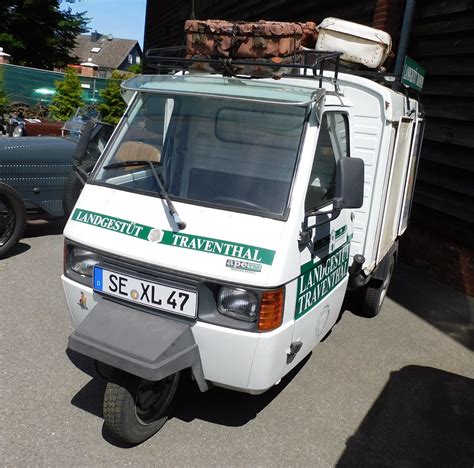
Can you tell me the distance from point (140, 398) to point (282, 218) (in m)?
1.34

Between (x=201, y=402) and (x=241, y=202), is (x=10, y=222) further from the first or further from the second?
(x=241, y=202)

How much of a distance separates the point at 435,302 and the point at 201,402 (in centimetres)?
366

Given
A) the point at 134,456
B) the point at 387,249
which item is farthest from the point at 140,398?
the point at 387,249

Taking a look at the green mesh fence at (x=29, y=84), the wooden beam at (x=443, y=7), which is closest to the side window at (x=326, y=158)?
the wooden beam at (x=443, y=7)

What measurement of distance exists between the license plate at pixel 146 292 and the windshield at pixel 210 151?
0.54 metres

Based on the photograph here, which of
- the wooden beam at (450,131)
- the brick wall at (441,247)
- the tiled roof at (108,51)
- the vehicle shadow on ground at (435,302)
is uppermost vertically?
the tiled roof at (108,51)

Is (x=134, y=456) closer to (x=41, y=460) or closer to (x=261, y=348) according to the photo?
(x=41, y=460)

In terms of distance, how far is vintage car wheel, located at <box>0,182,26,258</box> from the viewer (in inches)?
220

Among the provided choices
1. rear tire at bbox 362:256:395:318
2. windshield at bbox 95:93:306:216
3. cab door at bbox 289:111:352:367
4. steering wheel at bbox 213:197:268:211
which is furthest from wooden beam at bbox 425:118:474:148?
steering wheel at bbox 213:197:268:211

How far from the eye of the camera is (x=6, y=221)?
5.62 metres

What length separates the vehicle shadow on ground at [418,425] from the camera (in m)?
3.17

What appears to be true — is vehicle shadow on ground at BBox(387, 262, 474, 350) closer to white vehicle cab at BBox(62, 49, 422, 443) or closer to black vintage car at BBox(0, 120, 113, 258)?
white vehicle cab at BBox(62, 49, 422, 443)

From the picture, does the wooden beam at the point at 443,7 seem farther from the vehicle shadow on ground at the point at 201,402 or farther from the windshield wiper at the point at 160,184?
the vehicle shadow on ground at the point at 201,402

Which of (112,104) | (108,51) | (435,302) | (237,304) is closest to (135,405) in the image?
(237,304)
